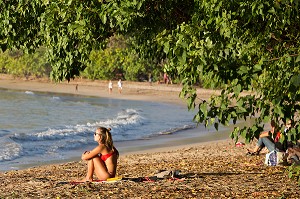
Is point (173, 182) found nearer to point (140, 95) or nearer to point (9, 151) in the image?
point (9, 151)

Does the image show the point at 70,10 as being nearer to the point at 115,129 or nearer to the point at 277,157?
the point at 277,157

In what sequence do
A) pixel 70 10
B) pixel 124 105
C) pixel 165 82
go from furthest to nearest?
pixel 165 82 < pixel 124 105 < pixel 70 10

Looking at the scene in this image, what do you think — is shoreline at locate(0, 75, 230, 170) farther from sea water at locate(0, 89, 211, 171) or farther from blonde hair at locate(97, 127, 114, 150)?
blonde hair at locate(97, 127, 114, 150)

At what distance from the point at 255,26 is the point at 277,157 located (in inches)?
206

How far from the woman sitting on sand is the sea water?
Result: 308 inches

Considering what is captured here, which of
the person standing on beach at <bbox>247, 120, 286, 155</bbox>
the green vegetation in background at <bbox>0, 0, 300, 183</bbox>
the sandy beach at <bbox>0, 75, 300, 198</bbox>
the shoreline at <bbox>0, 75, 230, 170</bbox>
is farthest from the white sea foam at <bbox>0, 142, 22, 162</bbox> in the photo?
the green vegetation in background at <bbox>0, 0, 300, 183</bbox>

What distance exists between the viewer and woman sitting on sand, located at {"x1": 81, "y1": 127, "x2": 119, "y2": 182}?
10.9m

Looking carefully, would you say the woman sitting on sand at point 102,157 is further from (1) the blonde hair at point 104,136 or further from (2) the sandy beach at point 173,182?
(2) the sandy beach at point 173,182

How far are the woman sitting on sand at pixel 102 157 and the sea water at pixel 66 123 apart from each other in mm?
7820

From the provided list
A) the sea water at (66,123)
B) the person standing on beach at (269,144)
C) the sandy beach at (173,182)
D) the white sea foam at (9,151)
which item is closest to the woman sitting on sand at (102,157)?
the sandy beach at (173,182)

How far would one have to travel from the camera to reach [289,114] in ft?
22.7

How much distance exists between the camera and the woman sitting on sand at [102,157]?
10917mm

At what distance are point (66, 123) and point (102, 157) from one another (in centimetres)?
2235

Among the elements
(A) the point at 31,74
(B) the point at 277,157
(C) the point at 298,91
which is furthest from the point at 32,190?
(A) the point at 31,74
